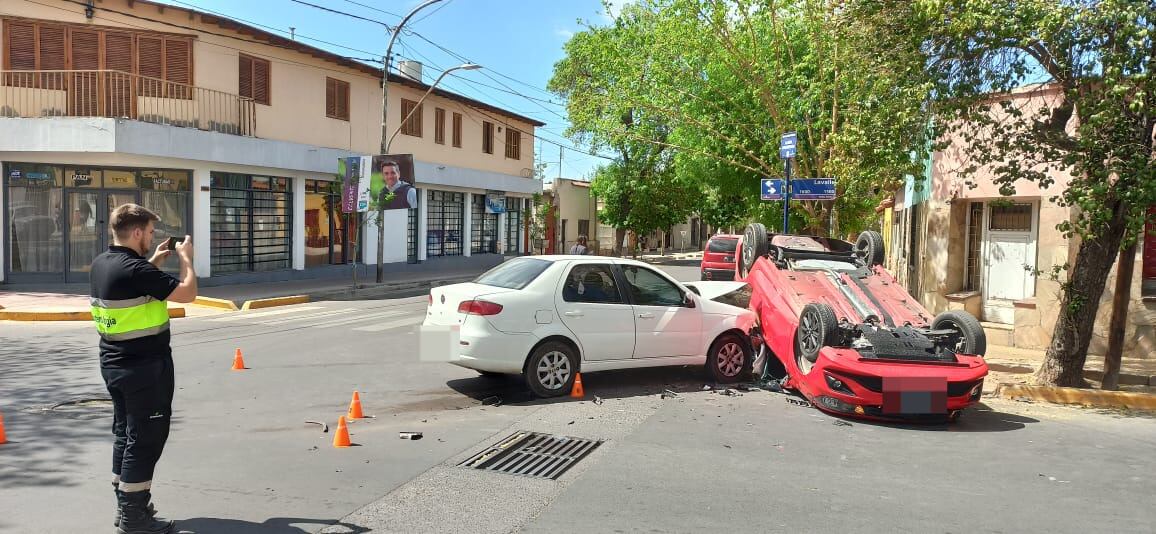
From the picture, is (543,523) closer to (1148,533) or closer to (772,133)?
(1148,533)

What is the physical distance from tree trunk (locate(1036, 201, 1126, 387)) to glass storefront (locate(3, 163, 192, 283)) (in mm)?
18736

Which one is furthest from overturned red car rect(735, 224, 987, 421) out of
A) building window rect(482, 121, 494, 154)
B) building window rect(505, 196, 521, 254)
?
building window rect(505, 196, 521, 254)

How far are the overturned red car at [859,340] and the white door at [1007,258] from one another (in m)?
5.18

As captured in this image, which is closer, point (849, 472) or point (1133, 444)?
point (849, 472)

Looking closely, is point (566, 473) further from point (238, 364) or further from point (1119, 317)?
point (1119, 317)

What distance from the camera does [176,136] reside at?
1900 cm

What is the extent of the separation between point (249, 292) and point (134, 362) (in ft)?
52.7

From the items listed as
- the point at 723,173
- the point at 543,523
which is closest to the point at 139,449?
the point at 543,523

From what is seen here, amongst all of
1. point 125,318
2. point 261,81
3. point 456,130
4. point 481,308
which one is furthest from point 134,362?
point 456,130

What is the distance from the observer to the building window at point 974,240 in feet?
48.1

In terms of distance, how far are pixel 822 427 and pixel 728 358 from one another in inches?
85.1

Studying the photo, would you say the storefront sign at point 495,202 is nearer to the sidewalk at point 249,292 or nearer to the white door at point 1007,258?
the sidewalk at point 249,292

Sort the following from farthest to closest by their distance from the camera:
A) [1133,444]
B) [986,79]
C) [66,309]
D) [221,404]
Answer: [66,309] < [986,79] < [221,404] < [1133,444]

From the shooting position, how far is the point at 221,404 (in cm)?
773
